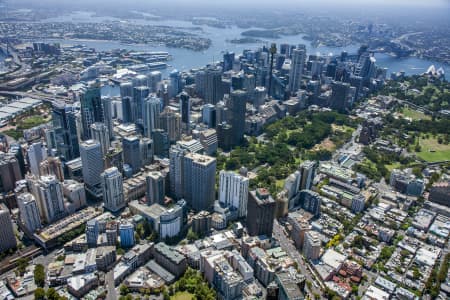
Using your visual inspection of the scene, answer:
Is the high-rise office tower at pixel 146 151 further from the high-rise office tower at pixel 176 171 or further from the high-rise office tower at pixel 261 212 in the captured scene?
the high-rise office tower at pixel 261 212

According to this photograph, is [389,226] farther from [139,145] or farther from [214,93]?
[214,93]

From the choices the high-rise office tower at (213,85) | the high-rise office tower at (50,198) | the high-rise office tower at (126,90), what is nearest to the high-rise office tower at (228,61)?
the high-rise office tower at (213,85)

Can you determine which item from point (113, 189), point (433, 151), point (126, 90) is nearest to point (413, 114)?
point (433, 151)

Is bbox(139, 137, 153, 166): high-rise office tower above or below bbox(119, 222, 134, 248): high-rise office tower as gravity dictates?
above

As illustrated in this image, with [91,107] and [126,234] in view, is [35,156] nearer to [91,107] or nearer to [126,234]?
[91,107]

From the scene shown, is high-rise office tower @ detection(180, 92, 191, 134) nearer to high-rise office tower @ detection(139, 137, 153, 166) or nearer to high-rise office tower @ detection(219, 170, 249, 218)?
high-rise office tower @ detection(139, 137, 153, 166)

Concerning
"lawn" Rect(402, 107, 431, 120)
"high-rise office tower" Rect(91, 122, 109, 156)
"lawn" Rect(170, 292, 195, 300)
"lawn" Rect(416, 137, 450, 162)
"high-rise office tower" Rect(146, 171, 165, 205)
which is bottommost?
"lawn" Rect(170, 292, 195, 300)

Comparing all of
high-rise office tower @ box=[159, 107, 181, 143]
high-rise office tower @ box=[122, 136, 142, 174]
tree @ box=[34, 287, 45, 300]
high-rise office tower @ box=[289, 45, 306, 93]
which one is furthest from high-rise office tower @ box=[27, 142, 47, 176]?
high-rise office tower @ box=[289, 45, 306, 93]

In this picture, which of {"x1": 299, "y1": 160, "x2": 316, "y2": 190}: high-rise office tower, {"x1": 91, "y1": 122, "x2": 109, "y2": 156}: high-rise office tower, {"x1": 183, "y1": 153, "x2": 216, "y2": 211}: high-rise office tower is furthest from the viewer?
{"x1": 91, "y1": 122, "x2": 109, "y2": 156}: high-rise office tower
